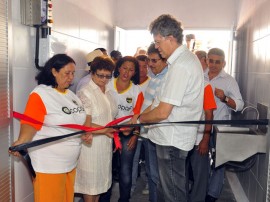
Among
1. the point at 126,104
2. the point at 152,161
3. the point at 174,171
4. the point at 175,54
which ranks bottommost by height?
the point at 152,161

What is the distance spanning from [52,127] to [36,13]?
2.76ft

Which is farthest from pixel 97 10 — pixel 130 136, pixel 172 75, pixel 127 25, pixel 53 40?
pixel 172 75

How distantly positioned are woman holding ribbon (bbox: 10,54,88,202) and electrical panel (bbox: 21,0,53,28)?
31 centimetres

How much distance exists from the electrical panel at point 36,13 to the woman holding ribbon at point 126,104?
92 centimetres

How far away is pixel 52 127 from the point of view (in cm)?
226

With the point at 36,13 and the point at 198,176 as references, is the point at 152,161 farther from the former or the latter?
the point at 36,13

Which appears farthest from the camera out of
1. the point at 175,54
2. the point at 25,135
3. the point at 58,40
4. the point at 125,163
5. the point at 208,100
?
the point at 125,163

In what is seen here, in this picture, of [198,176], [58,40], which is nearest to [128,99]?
[58,40]

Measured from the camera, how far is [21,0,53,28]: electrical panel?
228 cm

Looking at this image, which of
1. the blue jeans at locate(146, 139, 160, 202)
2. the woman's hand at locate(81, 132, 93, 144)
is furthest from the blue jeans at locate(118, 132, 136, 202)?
the woman's hand at locate(81, 132, 93, 144)

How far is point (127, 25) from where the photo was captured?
6078 mm

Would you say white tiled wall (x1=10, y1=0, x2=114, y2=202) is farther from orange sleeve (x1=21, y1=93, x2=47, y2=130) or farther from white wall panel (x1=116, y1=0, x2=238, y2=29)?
white wall panel (x1=116, y1=0, x2=238, y2=29)

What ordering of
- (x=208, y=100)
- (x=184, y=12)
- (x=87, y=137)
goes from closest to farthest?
1. (x=87, y=137)
2. (x=208, y=100)
3. (x=184, y=12)

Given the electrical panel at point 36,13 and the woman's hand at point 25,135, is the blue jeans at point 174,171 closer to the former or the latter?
the woman's hand at point 25,135
